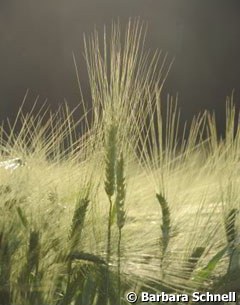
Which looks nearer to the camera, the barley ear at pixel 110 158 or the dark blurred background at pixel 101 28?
the barley ear at pixel 110 158

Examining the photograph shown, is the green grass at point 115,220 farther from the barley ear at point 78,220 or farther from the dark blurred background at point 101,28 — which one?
the dark blurred background at point 101,28

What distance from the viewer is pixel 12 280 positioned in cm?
78

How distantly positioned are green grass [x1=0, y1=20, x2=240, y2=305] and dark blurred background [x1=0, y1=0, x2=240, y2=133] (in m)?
→ 2.46

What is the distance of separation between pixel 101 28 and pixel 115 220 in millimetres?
2760

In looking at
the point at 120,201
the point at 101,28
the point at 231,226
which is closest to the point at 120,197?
the point at 120,201

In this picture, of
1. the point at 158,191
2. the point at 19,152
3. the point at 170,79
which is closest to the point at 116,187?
the point at 158,191

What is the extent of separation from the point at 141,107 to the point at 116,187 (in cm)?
14

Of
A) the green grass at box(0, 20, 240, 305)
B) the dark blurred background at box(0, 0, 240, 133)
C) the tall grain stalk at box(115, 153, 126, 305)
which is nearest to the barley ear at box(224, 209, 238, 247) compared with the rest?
the green grass at box(0, 20, 240, 305)

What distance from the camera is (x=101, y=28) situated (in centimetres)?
348

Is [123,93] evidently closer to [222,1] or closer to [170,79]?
[170,79]

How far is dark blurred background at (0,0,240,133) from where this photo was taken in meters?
3.45

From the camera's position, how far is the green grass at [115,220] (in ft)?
2.60

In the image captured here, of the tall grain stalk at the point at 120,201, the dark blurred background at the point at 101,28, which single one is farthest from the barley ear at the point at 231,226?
the dark blurred background at the point at 101,28

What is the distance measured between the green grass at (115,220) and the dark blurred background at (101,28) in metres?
2.46
